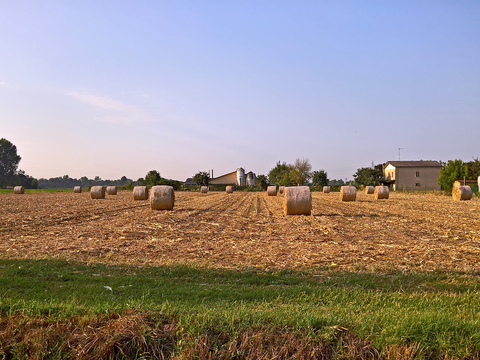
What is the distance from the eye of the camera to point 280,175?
110 m

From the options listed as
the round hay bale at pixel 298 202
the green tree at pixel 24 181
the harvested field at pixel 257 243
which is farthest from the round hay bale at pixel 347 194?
the green tree at pixel 24 181

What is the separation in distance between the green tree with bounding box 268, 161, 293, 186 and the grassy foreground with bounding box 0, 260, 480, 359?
95.2 meters

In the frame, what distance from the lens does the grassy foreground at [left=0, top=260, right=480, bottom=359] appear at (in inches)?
150

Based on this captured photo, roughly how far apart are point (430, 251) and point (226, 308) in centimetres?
697

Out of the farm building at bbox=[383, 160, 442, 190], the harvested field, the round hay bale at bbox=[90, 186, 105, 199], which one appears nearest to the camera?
the harvested field

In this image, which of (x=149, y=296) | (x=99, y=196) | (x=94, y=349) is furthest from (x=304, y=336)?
(x=99, y=196)

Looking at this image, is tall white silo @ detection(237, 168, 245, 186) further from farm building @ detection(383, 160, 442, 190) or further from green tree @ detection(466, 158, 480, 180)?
green tree @ detection(466, 158, 480, 180)

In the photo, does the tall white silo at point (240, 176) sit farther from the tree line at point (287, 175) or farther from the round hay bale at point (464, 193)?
the round hay bale at point (464, 193)

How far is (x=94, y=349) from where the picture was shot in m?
3.81

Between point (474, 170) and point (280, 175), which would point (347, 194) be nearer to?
point (474, 170)

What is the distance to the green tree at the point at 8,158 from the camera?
121 meters

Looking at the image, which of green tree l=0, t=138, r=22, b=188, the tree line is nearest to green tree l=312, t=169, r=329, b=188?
the tree line

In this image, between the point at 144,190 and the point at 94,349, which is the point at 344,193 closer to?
the point at 144,190

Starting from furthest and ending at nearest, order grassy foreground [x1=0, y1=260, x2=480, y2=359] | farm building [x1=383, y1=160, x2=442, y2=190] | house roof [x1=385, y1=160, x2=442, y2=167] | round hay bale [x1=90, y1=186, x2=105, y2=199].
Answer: house roof [x1=385, y1=160, x2=442, y2=167]
farm building [x1=383, y1=160, x2=442, y2=190]
round hay bale [x1=90, y1=186, x2=105, y2=199]
grassy foreground [x1=0, y1=260, x2=480, y2=359]
